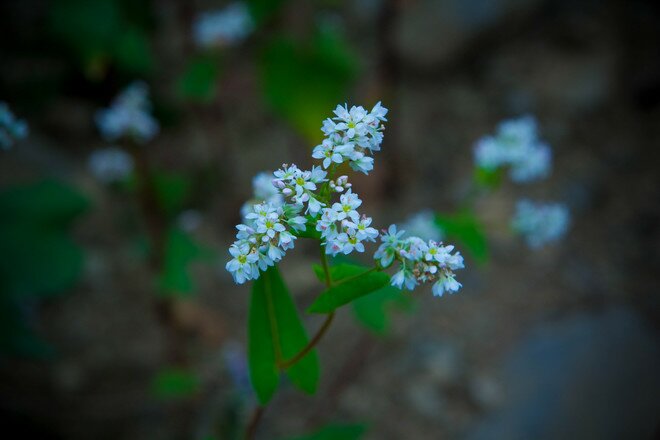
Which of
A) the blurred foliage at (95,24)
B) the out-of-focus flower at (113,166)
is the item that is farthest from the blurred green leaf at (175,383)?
the blurred foliage at (95,24)

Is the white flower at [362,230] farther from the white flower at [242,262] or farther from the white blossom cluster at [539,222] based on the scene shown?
the white blossom cluster at [539,222]

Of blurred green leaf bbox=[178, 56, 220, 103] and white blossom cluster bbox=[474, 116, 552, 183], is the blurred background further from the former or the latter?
white blossom cluster bbox=[474, 116, 552, 183]

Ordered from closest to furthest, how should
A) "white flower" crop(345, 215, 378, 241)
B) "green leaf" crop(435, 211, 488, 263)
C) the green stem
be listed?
"white flower" crop(345, 215, 378, 241) → the green stem → "green leaf" crop(435, 211, 488, 263)

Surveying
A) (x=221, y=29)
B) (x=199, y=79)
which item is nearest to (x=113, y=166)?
(x=199, y=79)

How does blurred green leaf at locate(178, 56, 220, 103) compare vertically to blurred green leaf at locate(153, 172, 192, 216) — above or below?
above

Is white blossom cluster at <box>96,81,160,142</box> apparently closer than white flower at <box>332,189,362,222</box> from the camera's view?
No

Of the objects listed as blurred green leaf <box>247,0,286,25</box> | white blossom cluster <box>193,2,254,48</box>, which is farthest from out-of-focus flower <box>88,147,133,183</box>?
→ blurred green leaf <box>247,0,286,25</box>

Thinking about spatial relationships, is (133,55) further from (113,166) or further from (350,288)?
(350,288)

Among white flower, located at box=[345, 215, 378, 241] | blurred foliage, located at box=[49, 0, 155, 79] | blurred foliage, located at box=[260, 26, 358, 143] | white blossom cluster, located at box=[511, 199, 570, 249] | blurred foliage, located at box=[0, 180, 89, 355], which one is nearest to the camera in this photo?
white flower, located at box=[345, 215, 378, 241]
